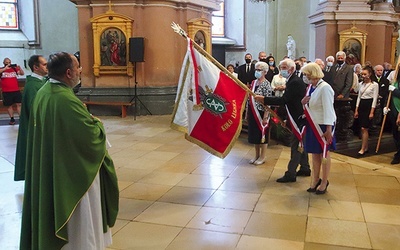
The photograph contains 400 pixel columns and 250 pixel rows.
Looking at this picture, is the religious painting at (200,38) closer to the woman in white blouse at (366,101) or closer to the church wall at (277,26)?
the church wall at (277,26)

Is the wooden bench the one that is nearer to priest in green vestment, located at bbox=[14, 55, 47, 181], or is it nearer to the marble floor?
the marble floor

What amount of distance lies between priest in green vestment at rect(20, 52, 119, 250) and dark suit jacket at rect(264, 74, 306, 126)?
10.2 feet

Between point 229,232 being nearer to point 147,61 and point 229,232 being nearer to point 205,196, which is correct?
point 205,196

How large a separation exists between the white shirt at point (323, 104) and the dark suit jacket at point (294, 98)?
43cm

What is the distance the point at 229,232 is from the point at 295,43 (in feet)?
54.1

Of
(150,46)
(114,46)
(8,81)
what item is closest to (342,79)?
(150,46)

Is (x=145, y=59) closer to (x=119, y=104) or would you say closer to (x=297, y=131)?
(x=119, y=104)

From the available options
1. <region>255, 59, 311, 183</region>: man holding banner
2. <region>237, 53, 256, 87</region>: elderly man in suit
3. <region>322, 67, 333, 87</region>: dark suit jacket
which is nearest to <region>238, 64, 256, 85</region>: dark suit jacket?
<region>237, 53, 256, 87</region>: elderly man in suit

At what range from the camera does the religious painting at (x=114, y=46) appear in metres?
12.4

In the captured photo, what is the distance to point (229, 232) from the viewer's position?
13.7 feet

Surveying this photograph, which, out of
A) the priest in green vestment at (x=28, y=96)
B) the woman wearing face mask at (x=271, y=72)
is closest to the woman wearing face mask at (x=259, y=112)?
the priest in green vestment at (x=28, y=96)

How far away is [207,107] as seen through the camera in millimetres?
5207

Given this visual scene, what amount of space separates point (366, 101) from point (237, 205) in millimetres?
4228

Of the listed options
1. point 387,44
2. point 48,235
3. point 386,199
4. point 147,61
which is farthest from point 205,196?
point 387,44
